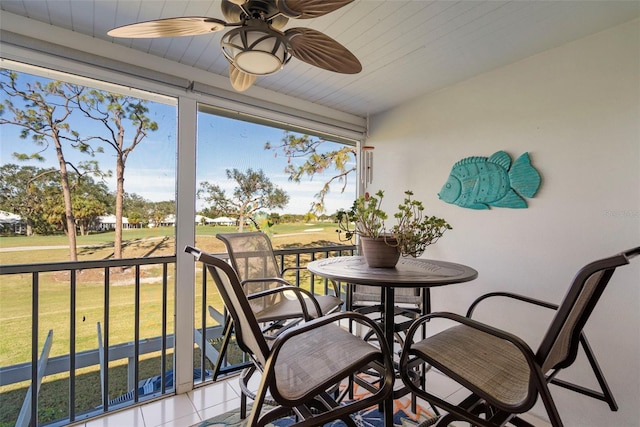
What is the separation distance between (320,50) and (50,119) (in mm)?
1788

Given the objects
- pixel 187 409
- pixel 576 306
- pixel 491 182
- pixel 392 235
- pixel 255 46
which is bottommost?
pixel 187 409

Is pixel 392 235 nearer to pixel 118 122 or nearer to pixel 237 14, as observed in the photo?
pixel 237 14

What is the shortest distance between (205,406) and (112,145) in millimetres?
1954

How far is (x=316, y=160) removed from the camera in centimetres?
315

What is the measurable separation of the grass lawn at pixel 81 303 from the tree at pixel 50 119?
178 mm

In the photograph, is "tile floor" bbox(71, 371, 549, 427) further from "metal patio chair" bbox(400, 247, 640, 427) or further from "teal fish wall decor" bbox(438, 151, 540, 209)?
"teal fish wall decor" bbox(438, 151, 540, 209)

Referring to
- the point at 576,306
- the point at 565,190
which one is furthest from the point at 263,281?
the point at 565,190

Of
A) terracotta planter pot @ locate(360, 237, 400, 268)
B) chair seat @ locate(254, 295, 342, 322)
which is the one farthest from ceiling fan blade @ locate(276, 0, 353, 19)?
chair seat @ locate(254, 295, 342, 322)

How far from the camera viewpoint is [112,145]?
6.61 feet

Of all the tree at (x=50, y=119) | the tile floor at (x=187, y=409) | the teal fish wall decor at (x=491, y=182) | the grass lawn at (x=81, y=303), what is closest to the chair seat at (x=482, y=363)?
the tile floor at (x=187, y=409)

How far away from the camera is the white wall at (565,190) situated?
167cm

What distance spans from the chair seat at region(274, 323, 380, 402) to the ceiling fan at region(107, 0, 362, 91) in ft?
4.42

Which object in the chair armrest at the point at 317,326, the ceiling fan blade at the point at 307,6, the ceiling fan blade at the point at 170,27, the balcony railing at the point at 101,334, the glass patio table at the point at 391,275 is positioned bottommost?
the balcony railing at the point at 101,334

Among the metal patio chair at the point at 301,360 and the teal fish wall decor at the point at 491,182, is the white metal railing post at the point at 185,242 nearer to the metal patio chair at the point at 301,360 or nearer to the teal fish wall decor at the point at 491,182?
the metal patio chair at the point at 301,360
